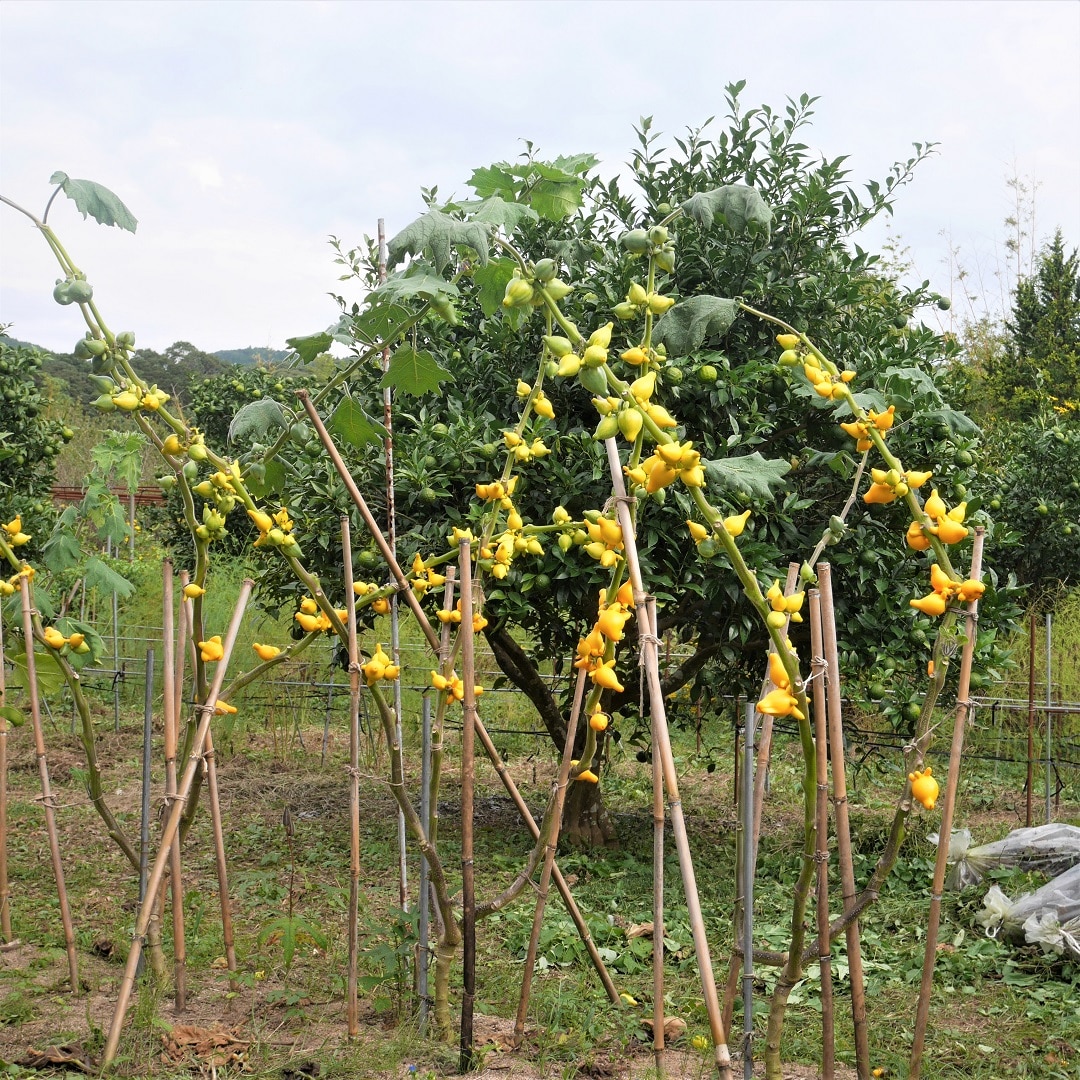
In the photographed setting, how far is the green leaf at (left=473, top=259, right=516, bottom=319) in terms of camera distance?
190 cm

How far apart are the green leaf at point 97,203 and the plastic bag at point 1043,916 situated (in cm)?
320

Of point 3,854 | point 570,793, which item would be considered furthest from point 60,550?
point 570,793

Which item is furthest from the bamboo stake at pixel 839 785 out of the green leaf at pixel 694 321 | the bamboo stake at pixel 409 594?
the bamboo stake at pixel 409 594

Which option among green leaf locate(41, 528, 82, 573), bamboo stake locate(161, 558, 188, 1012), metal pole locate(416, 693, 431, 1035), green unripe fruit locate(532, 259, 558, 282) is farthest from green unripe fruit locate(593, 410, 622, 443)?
green leaf locate(41, 528, 82, 573)

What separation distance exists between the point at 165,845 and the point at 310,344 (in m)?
1.05

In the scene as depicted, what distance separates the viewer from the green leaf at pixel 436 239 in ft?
5.30

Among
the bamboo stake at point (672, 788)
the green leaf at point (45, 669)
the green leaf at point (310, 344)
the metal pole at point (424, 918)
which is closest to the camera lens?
the bamboo stake at point (672, 788)

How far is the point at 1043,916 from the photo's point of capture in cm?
330

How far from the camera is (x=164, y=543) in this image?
10.1 m

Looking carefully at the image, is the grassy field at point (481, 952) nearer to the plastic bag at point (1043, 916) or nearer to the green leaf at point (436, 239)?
the plastic bag at point (1043, 916)

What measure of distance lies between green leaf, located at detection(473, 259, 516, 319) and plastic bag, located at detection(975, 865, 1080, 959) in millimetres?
2646

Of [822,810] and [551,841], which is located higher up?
[822,810]

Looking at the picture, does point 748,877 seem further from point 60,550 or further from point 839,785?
point 60,550

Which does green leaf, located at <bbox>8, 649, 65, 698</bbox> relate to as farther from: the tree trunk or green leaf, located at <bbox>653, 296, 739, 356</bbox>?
green leaf, located at <bbox>653, 296, 739, 356</bbox>
